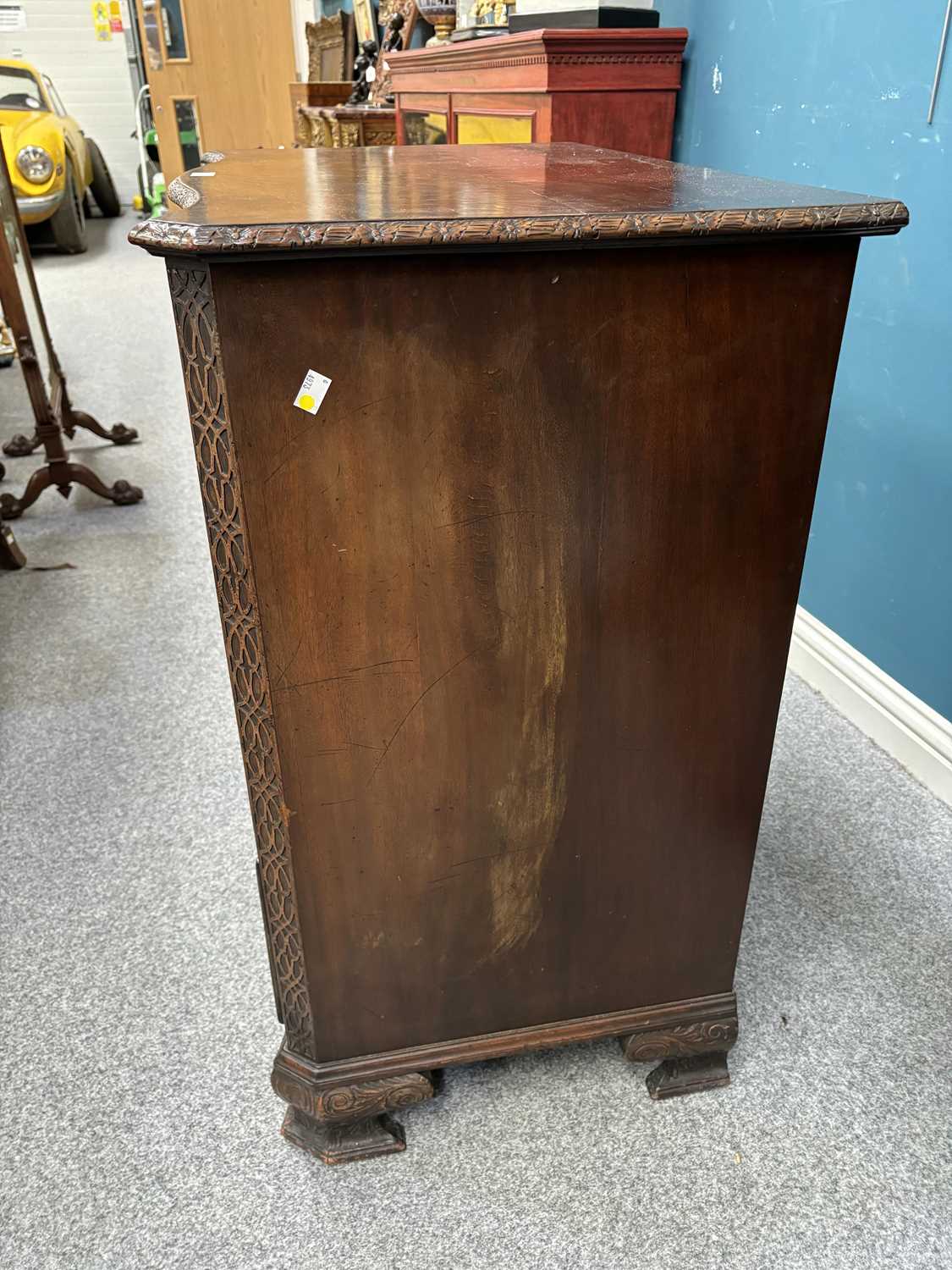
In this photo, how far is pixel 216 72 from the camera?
6.65 meters

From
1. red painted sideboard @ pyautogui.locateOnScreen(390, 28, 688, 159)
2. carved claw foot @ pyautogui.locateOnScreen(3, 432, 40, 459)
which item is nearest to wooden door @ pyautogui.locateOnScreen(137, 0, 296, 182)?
carved claw foot @ pyautogui.locateOnScreen(3, 432, 40, 459)

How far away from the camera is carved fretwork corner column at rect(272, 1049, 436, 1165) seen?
3.80 feet

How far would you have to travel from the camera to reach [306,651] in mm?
922

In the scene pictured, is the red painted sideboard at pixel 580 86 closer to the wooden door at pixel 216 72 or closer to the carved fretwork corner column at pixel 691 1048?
the carved fretwork corner column at pixel 691 1048

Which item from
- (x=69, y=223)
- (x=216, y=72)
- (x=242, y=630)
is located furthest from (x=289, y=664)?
(x=216, y=72)

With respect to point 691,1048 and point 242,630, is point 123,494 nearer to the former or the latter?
Result: point 242,630

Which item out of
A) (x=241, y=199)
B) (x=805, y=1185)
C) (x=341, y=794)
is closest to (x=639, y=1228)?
(x=805, y=1185)

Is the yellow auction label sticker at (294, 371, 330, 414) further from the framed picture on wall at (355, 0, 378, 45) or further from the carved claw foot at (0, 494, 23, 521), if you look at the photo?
the framed picture on wall at (355, 0, 378, 45)

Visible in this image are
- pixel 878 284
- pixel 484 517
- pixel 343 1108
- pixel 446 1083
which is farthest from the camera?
pixel 878 284

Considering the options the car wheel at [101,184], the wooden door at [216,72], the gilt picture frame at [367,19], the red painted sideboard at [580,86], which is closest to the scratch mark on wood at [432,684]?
the red painted sideboard at [580,86]

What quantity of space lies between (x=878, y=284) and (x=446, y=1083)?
4.81 ft

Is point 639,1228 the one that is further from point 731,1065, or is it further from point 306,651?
point 306,651

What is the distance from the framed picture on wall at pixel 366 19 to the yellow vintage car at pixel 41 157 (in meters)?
2.21

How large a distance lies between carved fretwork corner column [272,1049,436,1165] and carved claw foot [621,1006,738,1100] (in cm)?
27
